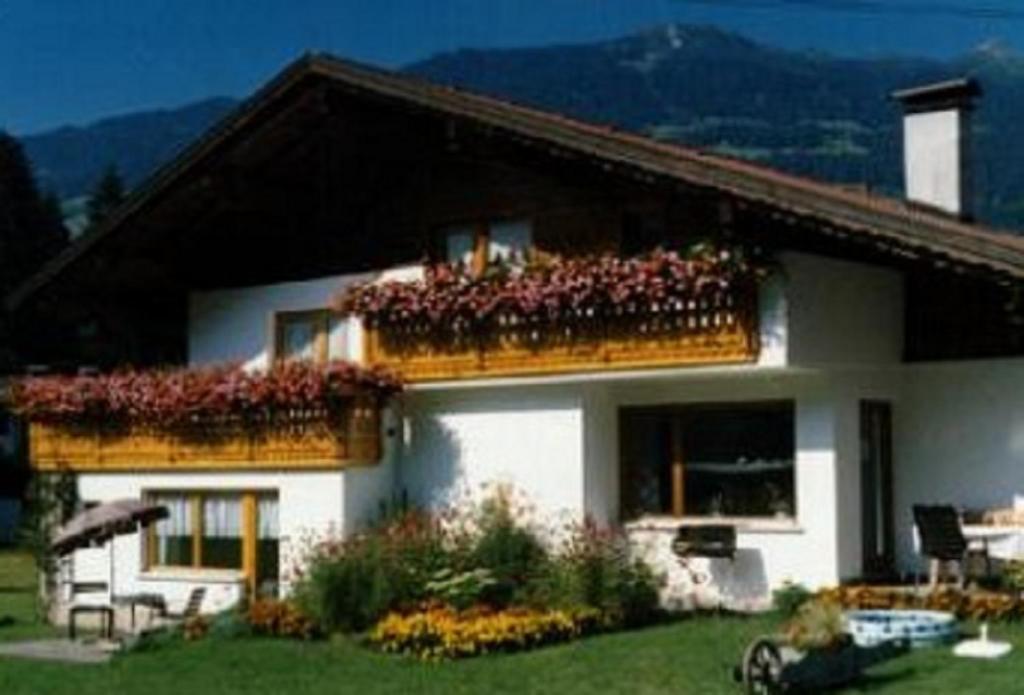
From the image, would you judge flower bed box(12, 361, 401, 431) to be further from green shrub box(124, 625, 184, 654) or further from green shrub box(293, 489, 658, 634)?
green shrub box(124, 625, 184, 654)

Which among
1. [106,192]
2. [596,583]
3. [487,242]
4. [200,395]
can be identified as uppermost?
[106,192]

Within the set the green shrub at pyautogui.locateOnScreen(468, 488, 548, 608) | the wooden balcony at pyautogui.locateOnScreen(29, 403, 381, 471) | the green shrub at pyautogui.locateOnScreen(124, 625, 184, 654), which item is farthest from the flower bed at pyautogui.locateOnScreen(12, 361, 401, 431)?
the green shrub at pyautogui.locateOnScreen(124, 625, 184, 654)

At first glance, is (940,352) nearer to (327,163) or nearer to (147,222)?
(327,163)

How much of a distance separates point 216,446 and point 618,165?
6861 mm

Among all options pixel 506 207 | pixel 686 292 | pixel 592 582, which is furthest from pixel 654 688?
pixel 506 207

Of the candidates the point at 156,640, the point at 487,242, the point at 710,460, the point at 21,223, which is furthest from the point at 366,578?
the point at 21,223

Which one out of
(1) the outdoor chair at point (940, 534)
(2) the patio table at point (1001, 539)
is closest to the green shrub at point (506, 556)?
(1) the outdoor chair at point (940, 534)

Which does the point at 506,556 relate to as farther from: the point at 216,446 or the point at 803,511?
the point at 216,446

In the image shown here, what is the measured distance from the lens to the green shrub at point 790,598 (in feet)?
64.0

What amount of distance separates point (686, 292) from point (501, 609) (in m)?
3.97

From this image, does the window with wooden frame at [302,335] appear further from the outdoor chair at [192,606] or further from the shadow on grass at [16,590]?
the shadow on grass at [16,590]

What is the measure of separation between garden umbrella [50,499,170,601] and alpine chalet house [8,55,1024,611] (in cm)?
200

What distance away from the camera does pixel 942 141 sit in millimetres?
25391

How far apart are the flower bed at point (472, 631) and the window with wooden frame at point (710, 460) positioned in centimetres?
276
